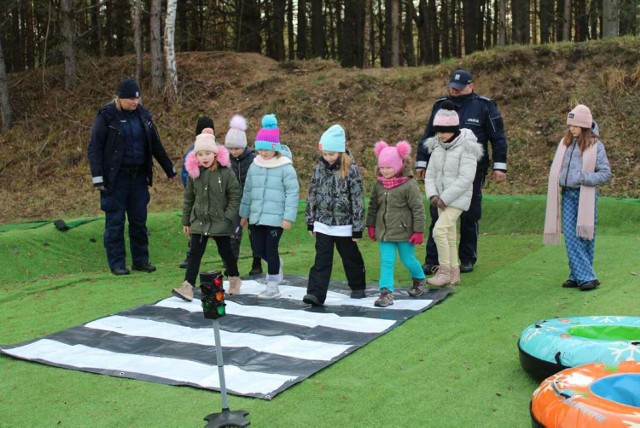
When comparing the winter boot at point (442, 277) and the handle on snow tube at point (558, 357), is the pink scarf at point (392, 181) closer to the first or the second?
the winter boot at point (442, 277)

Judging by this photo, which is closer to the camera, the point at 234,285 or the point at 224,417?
the point at 224,417

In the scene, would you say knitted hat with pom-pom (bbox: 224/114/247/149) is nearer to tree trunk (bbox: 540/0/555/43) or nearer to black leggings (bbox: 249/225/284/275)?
black leggings (bbox: 249/225/284/275)

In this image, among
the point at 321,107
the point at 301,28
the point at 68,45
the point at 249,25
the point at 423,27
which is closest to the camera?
the point at 321,107

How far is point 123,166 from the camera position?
8.34 m

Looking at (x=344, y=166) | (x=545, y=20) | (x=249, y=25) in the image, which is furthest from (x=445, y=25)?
(x=344, y=166)

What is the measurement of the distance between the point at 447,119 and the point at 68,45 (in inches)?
522

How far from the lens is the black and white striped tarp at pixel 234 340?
477 cm

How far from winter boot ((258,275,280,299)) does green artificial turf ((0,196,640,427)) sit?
1062mm

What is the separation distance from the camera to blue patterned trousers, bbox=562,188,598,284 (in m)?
6.56

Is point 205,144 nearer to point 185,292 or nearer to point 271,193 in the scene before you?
point 271,193

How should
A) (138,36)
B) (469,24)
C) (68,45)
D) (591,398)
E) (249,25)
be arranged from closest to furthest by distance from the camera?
(591,398), (138,36), (68,45), (469,24), (249,25)

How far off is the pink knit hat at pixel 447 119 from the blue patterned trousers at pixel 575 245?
1189 millimetres

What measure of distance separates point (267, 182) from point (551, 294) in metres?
2.78

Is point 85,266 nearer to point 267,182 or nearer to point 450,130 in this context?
point 267,182
